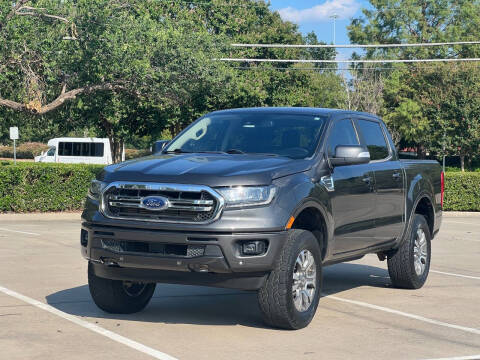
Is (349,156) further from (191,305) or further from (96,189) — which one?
(96,189)

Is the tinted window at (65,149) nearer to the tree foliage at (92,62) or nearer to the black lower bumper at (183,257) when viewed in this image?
the tree foliage at (92,62)

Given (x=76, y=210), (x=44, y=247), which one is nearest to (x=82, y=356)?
(x=44, y=247)

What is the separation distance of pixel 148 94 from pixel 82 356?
2244 cm

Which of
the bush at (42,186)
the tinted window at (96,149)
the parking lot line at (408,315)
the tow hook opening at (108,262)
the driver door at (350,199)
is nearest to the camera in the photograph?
the tow hook opening at (108,262)

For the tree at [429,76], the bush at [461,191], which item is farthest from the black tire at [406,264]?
the tree at [429,76]

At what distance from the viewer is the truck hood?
23.1 feet

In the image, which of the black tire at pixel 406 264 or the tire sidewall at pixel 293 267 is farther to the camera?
the black tire at pixel 406 264

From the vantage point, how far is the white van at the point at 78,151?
6506 cm

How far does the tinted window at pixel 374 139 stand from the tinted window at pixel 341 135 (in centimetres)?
28

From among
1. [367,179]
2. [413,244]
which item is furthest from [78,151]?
[367,179]

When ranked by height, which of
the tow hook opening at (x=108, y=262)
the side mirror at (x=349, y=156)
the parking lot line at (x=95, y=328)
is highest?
the side mirror at (x=349, y=156)

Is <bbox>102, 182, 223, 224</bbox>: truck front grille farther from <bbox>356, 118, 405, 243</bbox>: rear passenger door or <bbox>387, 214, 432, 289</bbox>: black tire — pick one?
<bbox>387, 214, 432, 289</bbox>: black tire

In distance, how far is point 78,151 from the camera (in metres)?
65.8

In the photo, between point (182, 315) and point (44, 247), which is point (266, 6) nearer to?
point (44, 247)
